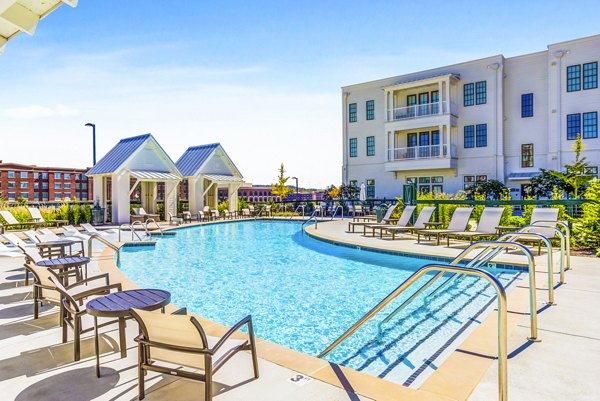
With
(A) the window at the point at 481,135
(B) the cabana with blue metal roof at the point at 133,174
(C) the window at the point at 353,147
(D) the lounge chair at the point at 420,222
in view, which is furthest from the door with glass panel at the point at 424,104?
(B) the cabana with blue metal roof at the point at 133,174

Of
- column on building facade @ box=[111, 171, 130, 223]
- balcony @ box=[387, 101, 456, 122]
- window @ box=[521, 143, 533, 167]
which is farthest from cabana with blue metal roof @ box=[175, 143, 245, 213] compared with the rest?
window @ box=[521, 143, 533, 167]

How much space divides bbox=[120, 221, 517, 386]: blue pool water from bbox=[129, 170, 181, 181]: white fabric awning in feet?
28.2

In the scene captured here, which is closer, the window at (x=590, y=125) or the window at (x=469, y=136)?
the window at (x=590, y=125)

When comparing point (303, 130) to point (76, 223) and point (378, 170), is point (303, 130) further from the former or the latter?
point (76, 223)

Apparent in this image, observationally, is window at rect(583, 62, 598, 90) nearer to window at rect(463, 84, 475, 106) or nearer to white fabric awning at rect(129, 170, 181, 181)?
window at rect(463, 84, 475, 106)

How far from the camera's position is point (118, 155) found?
69.0ft

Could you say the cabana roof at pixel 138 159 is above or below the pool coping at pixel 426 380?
above

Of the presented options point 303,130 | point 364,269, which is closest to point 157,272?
point 364,269

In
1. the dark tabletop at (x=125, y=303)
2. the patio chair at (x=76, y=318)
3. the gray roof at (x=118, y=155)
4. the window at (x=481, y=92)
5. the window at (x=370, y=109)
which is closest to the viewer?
the dark tabletop at (x=125, y=303)

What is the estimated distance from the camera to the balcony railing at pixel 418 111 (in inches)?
977

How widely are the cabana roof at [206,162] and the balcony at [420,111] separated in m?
11.0

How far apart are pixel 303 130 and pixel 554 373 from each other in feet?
78.8

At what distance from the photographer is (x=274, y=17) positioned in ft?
41.6

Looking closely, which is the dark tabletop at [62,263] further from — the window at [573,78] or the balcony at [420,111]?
the window at [573,78]
